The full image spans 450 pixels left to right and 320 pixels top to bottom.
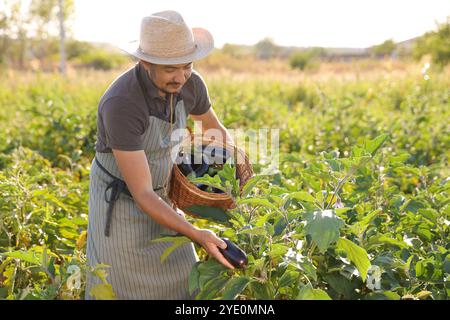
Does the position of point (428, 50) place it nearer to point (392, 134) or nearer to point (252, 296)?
point (392, 134)

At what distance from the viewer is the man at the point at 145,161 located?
6.98 feet

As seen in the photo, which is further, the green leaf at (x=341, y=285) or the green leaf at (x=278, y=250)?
the green leaf at (x=341, y=285)

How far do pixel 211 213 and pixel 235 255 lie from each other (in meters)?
0.34

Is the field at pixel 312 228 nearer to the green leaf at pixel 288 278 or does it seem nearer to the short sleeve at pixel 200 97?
the green leaf at pixel 288 278

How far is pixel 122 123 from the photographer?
2127mm

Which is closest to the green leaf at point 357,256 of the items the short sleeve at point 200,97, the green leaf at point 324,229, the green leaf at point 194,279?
the green leaf at point 324,229

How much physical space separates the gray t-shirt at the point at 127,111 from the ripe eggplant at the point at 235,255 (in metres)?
0.45

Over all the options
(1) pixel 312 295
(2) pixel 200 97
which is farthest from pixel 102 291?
(2) pixel 200 97

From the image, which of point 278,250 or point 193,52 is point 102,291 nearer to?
point 278,250

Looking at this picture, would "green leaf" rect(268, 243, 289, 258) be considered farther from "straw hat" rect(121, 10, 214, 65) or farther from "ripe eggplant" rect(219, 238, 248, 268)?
"straw hat" rect(121, 10, 214, 65)

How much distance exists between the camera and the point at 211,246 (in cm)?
197

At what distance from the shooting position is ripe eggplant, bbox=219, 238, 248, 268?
194cm
